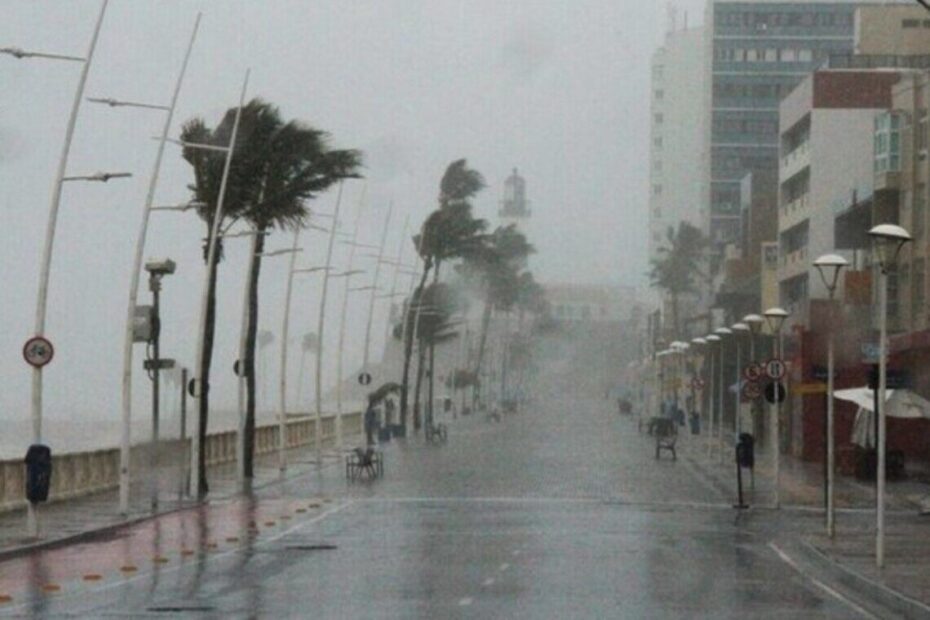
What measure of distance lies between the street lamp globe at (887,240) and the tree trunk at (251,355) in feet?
114

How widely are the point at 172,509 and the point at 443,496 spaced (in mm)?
8128

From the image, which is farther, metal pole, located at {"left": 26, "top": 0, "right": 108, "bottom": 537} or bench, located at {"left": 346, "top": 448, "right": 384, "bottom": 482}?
bench, located at {"left": 346, "top": 448, "right": 384, "bottom": 482}

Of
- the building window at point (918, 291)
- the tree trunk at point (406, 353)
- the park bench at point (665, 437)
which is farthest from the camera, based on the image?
the tree trunk at point (406, 353)

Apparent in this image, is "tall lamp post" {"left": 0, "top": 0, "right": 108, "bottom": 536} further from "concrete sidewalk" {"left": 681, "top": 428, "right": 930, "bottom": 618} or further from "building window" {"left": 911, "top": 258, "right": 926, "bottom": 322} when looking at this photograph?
"building window" {"left": 911, "top": 258, "right": 926, "bottom": 322}

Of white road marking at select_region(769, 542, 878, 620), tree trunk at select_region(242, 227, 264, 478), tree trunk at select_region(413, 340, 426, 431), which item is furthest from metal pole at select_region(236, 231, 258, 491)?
tree trunk at select_region(413, 340, 426, 431)

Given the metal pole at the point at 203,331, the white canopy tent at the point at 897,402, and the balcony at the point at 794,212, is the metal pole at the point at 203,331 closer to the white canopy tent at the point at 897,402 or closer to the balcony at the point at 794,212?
the white canopy tent at the point at 897,402

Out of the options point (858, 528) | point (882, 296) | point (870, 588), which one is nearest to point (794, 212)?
point (858, 528)

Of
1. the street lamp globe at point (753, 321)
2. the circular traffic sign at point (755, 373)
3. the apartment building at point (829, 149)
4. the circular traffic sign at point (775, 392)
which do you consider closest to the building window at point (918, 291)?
the street lamp globe at point (753, 321)

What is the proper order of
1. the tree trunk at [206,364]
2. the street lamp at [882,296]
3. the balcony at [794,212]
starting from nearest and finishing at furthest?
the street lamp at [882,296], the tree trunk at [206,364], the balcony at [794,212]

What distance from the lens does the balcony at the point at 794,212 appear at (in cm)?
10781

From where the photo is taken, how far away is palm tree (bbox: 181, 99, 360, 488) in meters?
63.0

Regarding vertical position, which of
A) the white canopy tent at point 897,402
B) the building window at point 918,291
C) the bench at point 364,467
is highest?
the building window at point 918,291

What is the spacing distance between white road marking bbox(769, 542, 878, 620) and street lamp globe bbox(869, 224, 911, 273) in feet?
14.7

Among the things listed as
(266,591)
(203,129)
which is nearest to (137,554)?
(266,591)
